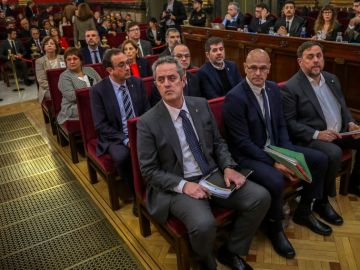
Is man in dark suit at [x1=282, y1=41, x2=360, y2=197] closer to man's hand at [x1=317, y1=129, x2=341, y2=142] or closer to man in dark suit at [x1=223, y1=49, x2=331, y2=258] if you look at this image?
man's hand at [x1=317, y1=129, x2=341, y2=142]

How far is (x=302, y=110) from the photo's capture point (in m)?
2.66

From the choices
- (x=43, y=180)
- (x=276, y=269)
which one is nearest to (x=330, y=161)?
(x=276, y=269)

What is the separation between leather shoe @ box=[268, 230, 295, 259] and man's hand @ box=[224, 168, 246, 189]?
1.62ft

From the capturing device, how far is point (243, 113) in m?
2.33

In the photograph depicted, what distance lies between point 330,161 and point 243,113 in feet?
2.31

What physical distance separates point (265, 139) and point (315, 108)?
1.65 ft

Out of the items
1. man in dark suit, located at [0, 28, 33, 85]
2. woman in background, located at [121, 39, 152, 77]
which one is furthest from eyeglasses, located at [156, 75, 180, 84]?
man in dark suit, located at [0, 28, 33, 85]

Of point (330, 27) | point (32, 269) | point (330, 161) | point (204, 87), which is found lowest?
point (32, 269)

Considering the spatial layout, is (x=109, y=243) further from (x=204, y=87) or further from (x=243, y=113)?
(x=204, y=87)

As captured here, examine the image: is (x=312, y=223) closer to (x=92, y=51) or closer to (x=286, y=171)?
(x=286, y=171)

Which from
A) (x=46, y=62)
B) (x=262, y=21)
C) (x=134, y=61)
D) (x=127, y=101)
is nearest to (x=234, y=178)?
(x=127, y=101)

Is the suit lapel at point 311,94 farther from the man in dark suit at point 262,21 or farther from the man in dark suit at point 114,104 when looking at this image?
the man in dark suit at point 262,21

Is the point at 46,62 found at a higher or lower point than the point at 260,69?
lower

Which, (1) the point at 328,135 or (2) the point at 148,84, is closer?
(1) the point at 328,135
